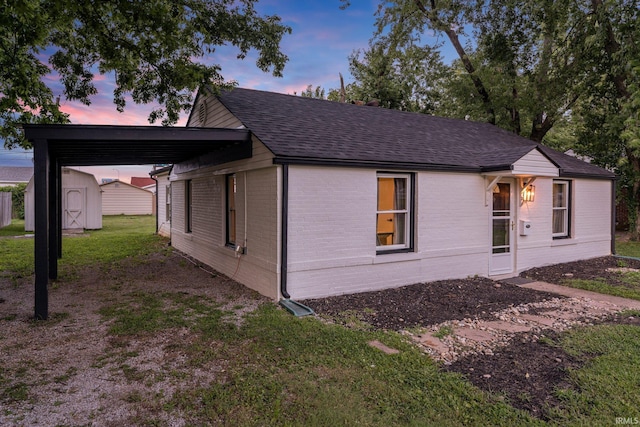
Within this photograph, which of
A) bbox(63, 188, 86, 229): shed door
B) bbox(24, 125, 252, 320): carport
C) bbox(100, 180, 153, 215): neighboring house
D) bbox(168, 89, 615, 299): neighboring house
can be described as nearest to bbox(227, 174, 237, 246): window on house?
bbox(168, 89, 615, 299): neighboring house

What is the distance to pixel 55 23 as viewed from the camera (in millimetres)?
6594

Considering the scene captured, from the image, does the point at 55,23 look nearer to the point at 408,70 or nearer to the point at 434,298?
the point at 434,298

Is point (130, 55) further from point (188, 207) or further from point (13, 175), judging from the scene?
point (13, 175)

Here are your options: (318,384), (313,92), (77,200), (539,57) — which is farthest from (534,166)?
(313,92)

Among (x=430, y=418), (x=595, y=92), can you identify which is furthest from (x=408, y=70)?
(x=430, y=418)

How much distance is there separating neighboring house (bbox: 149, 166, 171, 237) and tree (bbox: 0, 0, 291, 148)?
527 cm

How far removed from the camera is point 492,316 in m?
5.82

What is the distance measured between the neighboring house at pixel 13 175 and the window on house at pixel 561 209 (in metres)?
40.4

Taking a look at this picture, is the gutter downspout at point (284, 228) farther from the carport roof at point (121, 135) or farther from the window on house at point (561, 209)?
the window on house at point (561, 209)

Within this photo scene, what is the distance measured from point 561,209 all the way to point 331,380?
943cm

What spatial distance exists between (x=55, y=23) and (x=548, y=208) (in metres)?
11.2

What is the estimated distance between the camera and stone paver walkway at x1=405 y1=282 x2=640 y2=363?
15.1ft

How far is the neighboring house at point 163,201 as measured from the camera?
15.6 m

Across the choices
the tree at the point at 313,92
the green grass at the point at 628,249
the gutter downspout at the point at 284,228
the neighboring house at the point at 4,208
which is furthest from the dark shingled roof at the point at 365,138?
the tree at the point at 313,92
